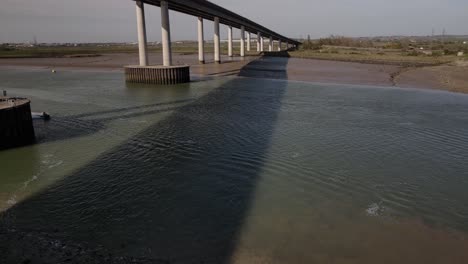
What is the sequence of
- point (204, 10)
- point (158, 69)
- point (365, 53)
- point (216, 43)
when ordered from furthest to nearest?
point (365, 53)
point (216, 43)
point (204, 10)
point (158, 69)

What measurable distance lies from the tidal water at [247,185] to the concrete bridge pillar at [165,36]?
65.0 ft

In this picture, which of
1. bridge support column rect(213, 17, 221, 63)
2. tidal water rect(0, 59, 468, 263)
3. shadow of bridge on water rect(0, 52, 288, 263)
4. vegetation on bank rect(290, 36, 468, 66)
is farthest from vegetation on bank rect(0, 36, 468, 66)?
shadow of bridge on water rect(0, 52, 288, 263)

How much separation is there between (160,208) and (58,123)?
12.0 meters

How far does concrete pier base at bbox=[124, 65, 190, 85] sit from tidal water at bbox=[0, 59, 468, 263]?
1586 cm

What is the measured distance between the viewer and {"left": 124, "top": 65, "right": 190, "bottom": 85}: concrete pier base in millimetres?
37969

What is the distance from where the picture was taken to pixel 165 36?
41.7 metres

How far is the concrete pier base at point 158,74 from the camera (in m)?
38.0

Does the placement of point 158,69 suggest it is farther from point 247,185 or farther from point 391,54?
point 391,54

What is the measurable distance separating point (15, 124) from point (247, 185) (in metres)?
10.1

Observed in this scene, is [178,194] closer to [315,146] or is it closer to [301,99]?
[315,146]

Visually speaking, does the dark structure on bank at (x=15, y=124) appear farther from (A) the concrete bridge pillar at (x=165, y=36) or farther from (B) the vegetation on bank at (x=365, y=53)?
(B) the vegetation on bank at (x=365, y=53)

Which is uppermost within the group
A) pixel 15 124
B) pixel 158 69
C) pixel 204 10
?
pixel 204 10

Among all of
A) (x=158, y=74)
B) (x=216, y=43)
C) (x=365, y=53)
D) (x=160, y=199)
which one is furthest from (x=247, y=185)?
(x=365, y=53)

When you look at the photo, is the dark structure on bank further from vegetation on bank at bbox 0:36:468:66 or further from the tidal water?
vegetation on bank at bbox 0:36:468:66
